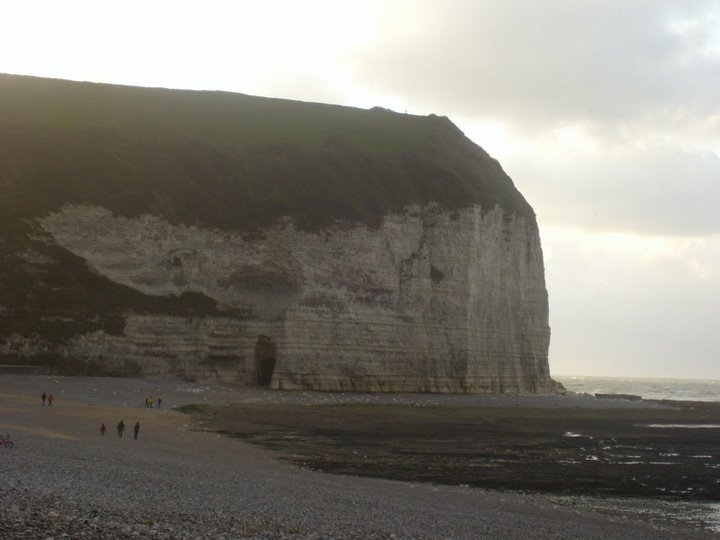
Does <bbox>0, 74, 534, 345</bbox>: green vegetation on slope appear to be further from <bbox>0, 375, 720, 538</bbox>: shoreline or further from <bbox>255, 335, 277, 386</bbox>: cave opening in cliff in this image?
<bbox>0, 375, 720, 538</bbox>: shoreline

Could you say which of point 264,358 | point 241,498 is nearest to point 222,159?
point 264,358

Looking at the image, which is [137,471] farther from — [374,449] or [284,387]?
[284,387]

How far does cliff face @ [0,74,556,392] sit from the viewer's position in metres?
46.1

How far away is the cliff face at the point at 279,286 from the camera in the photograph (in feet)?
151

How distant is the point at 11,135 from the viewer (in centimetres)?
5078

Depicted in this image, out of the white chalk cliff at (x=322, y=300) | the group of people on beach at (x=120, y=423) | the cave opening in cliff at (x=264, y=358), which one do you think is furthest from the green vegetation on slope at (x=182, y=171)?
the group of people on beach at (x=120, y=423)

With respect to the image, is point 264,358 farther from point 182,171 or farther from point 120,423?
point 120,423

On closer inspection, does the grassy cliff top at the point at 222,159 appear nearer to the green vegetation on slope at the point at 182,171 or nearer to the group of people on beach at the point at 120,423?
the green vegetation on slope at the point at 182,171

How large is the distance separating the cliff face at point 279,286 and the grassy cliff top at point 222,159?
0.22m

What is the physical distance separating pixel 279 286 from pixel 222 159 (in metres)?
10.3

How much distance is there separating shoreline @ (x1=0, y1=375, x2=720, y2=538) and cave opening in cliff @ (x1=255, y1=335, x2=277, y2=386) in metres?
20.8

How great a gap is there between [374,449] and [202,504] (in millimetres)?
13490

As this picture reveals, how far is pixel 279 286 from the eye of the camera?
5047cm

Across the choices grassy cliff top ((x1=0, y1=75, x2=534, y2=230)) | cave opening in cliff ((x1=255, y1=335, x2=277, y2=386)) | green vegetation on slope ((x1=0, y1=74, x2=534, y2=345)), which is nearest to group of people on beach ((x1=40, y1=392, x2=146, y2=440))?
green vegetation on slope ((x1=0, y1=74, x2=534, y2=345))
